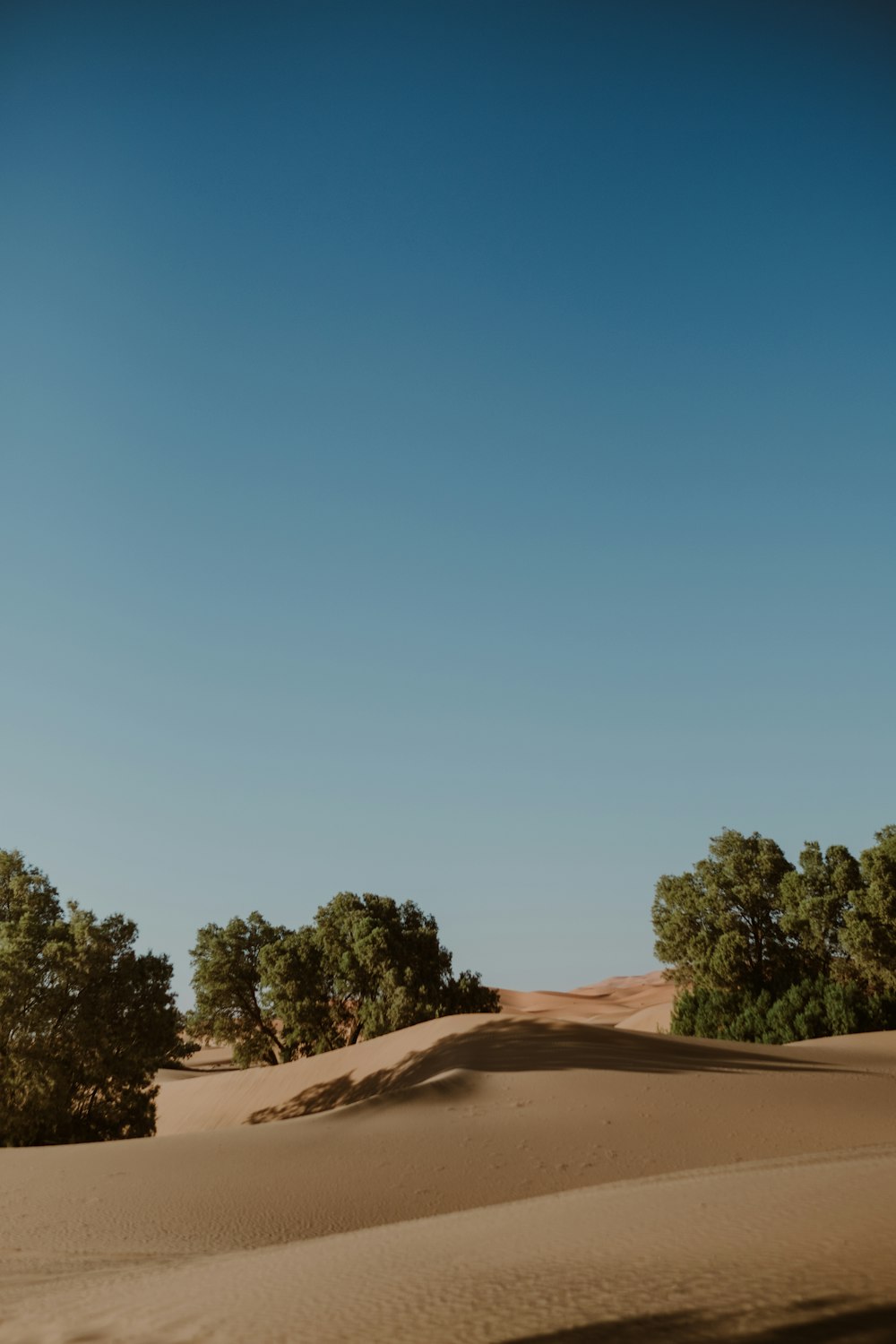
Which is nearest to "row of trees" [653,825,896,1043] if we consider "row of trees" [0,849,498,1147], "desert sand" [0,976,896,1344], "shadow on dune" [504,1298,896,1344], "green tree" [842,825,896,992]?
"green tree" [842,825,896,992]

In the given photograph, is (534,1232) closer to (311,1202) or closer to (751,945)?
(311,1202)

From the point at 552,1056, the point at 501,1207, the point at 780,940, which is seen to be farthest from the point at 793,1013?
the point at 501,1207

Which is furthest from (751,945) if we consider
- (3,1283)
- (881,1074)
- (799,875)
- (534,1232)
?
(3,1283)

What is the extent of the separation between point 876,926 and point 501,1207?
24.1 m

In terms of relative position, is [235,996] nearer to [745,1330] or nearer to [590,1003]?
[745,1330]

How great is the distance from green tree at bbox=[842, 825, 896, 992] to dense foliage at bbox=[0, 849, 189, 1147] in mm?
20961

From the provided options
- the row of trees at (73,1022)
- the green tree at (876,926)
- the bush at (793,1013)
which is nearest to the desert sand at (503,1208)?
the row of trees at (73,1022)

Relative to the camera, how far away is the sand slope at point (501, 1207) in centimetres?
498

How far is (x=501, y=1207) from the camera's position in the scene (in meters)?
9.49

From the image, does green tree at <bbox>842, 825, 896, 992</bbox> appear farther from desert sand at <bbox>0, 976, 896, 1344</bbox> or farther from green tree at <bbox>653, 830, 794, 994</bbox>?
desert sand at <bbox>0, 976, 896, 1344</bbox>

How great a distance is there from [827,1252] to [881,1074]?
1564 centimetres

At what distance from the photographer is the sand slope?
4984mm

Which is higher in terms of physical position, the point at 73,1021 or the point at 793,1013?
the point at 73,1021

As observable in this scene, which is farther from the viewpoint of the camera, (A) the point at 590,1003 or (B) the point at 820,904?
(A) the point at 590,1003
